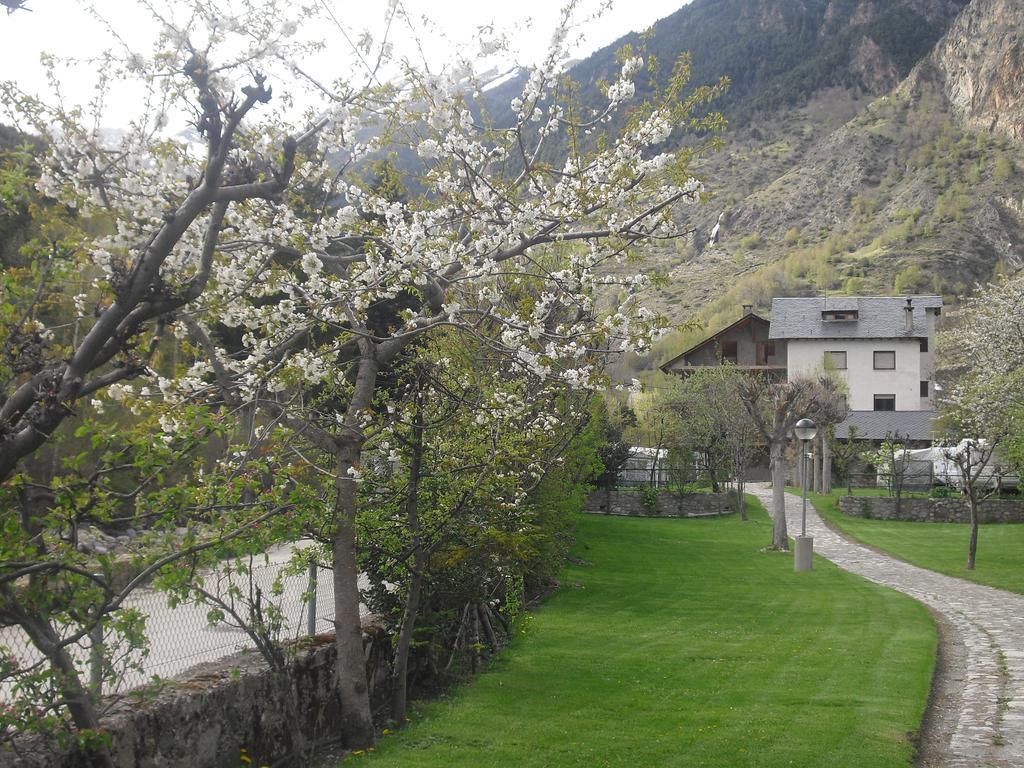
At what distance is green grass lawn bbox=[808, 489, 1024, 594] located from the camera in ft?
71.7

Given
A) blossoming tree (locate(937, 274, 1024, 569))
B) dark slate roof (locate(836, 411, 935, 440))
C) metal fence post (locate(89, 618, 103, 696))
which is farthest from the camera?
dark slate roof (locate(836, 411, 935, 440))

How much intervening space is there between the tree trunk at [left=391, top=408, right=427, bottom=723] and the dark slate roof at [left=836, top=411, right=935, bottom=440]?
40391 mm

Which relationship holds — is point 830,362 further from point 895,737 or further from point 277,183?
point 277,183

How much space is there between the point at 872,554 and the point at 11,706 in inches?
964

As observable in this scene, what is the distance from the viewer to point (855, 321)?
52.3 m

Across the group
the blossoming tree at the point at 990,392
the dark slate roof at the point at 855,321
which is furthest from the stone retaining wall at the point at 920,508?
the dark slate roof at the point at 855,321

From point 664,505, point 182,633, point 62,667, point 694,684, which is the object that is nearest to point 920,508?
point 664,505

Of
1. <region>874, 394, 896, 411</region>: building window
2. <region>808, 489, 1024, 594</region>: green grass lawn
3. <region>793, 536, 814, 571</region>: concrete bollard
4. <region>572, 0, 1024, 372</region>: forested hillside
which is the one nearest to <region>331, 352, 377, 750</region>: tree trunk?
<region>793, 536, 814, 571</region>: concrete bollard

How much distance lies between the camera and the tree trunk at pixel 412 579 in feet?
30.4

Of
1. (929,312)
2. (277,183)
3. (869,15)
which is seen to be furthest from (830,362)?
(869,15)

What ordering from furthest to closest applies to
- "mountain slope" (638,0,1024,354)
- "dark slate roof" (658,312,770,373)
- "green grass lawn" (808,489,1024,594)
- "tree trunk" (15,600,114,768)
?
"mountain slope" (638,0,1024,354), "dark slate roof" (658,312,770,373), "green grass lawn" (808,489,1024,594), "tree trunk" (15,600,114,768)

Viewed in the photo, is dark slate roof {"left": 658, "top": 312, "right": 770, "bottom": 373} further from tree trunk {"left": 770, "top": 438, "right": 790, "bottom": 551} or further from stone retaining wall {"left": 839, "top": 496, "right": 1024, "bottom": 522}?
tree trunk {"left": 770, "top": 438, "right": 790, "bottom": 551}

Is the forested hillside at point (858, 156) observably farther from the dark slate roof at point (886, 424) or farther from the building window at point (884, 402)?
the dark slate roof at point (886, 424)

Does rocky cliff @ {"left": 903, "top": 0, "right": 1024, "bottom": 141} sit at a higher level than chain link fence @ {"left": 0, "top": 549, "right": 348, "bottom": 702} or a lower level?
higher
